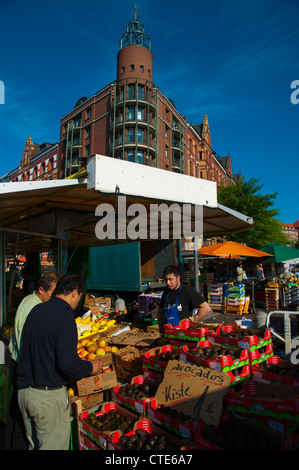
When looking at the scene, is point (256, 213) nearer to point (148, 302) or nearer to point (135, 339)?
point (148, 302)

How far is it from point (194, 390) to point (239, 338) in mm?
838

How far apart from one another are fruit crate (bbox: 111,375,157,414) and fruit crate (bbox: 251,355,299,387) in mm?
1063

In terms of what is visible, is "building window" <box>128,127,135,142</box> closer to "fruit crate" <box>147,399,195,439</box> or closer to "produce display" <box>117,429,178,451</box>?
"fruit crate" <box>147,399,195,439</box>

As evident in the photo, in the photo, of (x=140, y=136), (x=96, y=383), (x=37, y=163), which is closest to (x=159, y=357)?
(x=96, y=383)

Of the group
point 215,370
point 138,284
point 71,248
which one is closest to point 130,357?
point 215,370

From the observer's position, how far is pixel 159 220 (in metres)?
5.85

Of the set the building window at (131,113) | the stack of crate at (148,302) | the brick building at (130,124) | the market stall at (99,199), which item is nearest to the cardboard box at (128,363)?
the market stall at (99,199)

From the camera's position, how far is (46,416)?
7.26ft

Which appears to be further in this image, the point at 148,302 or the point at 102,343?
the point at 148,302

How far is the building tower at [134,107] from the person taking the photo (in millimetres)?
34969

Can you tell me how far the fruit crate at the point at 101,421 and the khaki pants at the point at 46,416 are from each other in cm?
28

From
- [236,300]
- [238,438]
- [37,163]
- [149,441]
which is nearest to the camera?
[238,438]

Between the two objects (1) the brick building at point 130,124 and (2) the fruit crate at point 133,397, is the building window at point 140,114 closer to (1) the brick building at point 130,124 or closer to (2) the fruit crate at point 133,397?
(1) the brick building at point 130,124
